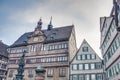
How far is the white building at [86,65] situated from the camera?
3301cm

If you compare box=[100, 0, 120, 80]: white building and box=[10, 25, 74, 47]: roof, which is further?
box=[10, 25, 74, 47]: roof

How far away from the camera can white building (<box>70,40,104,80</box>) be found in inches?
1300

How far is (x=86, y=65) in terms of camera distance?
34.1m

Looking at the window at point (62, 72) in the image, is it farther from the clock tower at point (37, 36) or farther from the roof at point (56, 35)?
the clock tower at point (37, 36)

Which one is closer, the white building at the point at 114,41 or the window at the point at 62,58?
the white building at the point at 114,41

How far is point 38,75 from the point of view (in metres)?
17.0

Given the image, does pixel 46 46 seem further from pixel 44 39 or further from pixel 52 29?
pixel 52 29

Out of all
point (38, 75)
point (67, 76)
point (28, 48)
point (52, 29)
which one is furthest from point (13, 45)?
point (38, 75)

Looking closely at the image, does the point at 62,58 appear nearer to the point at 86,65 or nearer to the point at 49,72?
the point at 49,72

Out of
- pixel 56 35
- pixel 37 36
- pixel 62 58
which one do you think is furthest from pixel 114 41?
pixel 37 36

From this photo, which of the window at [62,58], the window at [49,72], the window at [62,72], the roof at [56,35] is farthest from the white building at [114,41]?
the window at [49,72]

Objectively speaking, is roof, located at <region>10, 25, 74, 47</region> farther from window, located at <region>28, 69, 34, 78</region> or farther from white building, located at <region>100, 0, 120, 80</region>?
white building, located at <region>100, 0, 120, 80</region>

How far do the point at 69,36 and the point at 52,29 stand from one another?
9.19 metres

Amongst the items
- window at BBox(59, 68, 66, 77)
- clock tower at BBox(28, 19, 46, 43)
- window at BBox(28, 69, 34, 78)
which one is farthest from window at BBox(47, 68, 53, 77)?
clock tower at BBox(28, 19, 46, 43)
